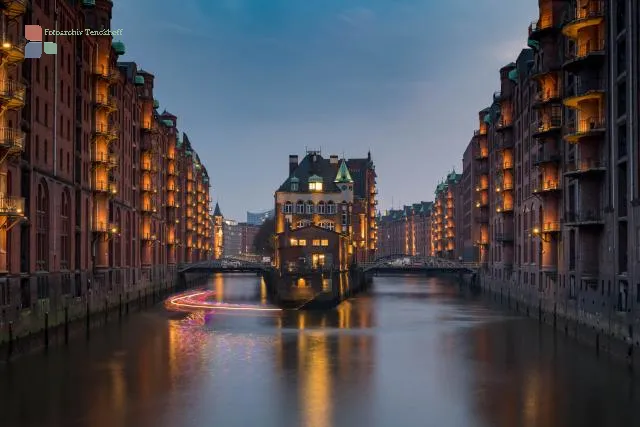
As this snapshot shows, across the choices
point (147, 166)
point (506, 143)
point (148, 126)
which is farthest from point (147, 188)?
point (506, 143)

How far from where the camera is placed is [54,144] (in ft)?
216

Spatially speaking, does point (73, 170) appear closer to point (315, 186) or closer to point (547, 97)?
point (547, 97)

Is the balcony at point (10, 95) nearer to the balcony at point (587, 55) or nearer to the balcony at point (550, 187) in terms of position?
the balcony at point (587, 55)

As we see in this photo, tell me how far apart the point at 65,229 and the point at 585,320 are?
46.6 meters

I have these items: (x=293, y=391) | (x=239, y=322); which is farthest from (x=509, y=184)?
(x=293, y=391)

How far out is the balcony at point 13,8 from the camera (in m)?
50.5

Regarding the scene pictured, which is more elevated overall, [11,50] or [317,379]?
[11,50]

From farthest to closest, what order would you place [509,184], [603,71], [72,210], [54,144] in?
[509,184] → [72,210] → [54,144] → [603,71]

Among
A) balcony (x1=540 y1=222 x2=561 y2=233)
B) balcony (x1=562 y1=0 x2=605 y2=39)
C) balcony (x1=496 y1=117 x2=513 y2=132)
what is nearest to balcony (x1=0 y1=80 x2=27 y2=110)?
balcony (x1=562 y1=0 x2=605 y2=39)

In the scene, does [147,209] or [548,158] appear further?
[147,209]

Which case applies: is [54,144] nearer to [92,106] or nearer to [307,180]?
[92,106]

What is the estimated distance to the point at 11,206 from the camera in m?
51.2

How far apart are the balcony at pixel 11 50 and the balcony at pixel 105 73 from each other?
2711cm

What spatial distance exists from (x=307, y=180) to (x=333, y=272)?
4998cm
